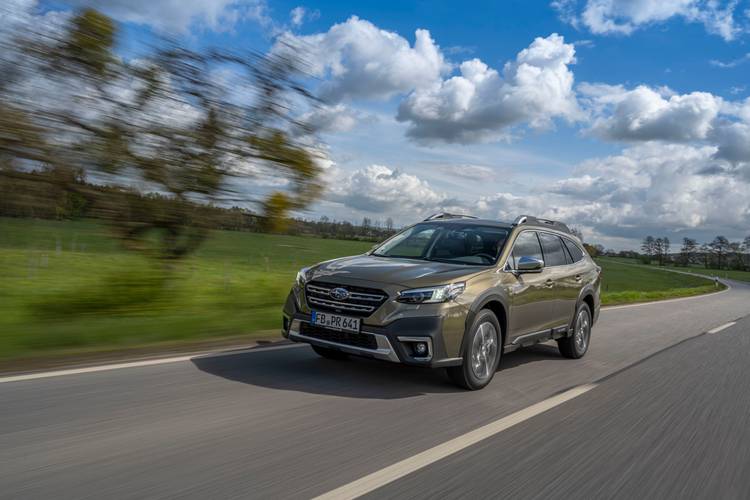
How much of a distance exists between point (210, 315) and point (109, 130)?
10.3ft

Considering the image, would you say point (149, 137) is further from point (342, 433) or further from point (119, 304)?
point (342, 433)

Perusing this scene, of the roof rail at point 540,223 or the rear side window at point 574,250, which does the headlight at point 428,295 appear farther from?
the rear side window at point 574,250

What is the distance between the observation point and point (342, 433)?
14.9ft

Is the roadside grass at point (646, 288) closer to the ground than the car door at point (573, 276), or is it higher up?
closer to the ground

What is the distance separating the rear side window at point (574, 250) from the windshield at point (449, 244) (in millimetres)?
1864

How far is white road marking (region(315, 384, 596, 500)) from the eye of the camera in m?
3.47

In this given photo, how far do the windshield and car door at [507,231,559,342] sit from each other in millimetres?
253

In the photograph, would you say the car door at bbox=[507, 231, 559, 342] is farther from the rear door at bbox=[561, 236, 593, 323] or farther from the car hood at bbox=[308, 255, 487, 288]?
the car hood at bbox=[308, 255, 487, 288]

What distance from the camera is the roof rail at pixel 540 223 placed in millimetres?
7616

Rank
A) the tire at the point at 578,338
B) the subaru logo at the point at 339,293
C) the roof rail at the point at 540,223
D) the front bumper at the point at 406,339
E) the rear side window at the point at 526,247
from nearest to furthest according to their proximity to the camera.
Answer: the front bumper at the point at 406,339 → the subaru logo at the point at 339,293 → the rear side window at the point at 526,247 → the roof rail at the point at 540,223 → the tire at the point at 578,338

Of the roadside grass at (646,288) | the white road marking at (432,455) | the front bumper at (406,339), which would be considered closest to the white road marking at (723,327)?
the roadside grass at (646,288)

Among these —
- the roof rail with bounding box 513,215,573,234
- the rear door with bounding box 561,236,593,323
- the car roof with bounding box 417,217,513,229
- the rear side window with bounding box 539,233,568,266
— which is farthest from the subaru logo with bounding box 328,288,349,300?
the rear door with bounding box 561,236,593,323

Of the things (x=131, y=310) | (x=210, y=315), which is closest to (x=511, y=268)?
(x=210, y=315)

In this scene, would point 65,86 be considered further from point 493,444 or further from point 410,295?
point 493,444
